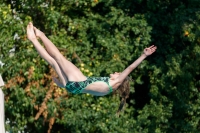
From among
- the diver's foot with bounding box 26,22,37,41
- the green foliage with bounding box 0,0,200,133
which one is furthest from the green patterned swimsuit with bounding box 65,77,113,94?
the green foliage with bounding box 0,0,200,133

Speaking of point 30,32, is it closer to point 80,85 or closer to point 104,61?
point 80,85

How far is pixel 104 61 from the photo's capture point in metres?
10.8

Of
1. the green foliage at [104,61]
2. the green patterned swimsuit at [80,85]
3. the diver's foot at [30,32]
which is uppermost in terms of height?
the diver's foot at [30,32]

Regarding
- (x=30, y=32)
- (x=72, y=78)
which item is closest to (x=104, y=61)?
(x=72, y=78)

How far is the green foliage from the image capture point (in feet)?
34.0

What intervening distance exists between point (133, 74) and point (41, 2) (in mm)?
1853

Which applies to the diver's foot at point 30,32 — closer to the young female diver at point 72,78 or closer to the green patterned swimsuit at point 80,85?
the young female diver at point 72,78

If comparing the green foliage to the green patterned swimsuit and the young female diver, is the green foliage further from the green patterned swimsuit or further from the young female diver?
the green patterned swimsuit

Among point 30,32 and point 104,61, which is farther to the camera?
point 104,61

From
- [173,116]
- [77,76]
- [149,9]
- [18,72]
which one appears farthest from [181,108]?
[77,76]

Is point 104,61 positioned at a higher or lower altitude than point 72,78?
lower

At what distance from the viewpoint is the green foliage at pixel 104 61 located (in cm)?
1038

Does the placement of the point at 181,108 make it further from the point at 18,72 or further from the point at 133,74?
the point at 18,72

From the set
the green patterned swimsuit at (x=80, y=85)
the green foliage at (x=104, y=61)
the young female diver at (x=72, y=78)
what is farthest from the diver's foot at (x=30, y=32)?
the green foliage at (x=104, y=61)
